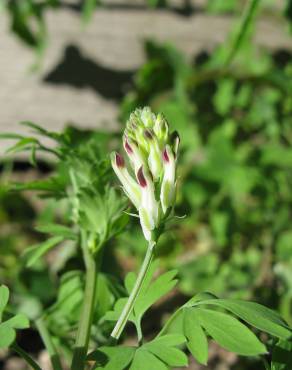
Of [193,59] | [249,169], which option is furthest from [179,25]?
[249,169]

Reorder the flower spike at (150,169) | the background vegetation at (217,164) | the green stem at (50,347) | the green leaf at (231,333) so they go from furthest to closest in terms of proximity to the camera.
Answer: the background vegetation at (217,164), the green stem at (50,347), the flower spike at (150,169), the green leaf at (231,333)

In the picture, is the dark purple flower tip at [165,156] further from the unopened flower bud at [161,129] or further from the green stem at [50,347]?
the green stem at [50,347]

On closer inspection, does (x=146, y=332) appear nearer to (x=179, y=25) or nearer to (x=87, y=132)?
(x=87, y=132)

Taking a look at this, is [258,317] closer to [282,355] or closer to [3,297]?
[282,355]

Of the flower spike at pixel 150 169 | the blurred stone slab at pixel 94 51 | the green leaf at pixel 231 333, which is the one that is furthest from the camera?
the blurred stone slab at pixel 94 51

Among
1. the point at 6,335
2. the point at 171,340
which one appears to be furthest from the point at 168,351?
the point at 6,335

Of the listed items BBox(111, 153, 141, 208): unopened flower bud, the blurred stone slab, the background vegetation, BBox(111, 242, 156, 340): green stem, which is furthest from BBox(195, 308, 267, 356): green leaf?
the blurred stone slab

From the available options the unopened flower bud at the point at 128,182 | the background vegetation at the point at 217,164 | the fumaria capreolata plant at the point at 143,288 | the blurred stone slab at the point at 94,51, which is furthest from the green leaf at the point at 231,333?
the blurred stone slab at the point at 94,51
